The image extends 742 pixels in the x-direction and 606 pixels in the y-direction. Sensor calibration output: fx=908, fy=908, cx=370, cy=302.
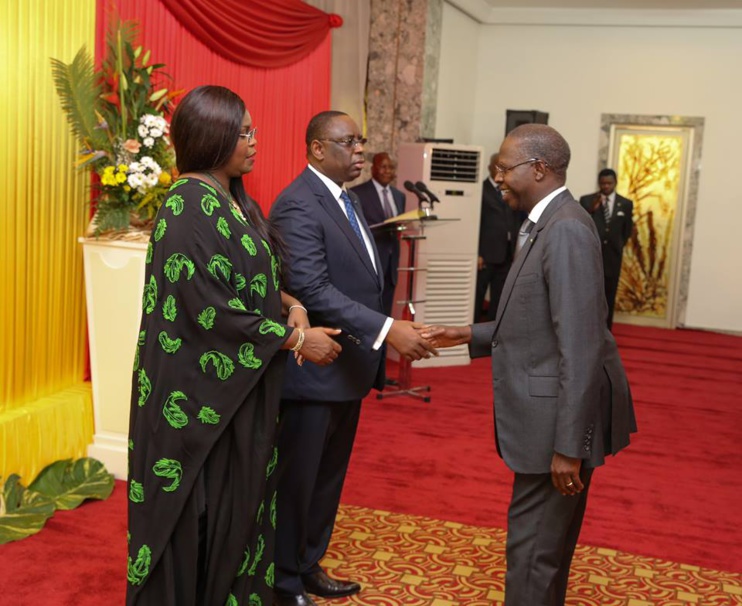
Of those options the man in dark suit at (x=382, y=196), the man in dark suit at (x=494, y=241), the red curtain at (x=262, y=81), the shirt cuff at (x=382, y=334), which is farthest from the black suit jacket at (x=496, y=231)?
the shirt cuff at (x=382, y=334)

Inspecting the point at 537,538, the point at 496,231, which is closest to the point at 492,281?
the point at 496,231

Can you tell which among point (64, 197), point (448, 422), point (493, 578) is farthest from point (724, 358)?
point (64, 197)

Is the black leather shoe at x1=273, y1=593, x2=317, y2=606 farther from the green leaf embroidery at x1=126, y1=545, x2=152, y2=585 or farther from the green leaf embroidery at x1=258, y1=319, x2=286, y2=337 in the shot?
the green leaf embroidery at x1=258, y1=319, x2=286, y2=337

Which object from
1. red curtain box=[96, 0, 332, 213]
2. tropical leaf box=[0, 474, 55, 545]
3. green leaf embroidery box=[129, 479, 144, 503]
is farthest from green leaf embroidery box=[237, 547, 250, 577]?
red curtain box=[96, 0, 332, 213]

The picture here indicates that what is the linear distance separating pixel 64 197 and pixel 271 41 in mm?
2630

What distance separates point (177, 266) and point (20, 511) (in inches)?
84.1

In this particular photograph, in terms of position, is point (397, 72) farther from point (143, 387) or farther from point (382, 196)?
point (143, 387)

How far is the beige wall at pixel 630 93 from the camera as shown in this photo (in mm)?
11297

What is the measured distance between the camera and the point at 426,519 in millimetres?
4324

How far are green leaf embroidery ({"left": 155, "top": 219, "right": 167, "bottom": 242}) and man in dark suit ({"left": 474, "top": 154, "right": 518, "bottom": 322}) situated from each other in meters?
7.40

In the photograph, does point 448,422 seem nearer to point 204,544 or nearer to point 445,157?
point 445,157

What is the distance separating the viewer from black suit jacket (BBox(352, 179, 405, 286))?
6965mm

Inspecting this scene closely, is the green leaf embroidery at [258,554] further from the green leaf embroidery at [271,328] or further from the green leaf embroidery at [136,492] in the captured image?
the green leaf embroidery at [271,328]

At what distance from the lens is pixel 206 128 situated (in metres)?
2.57
